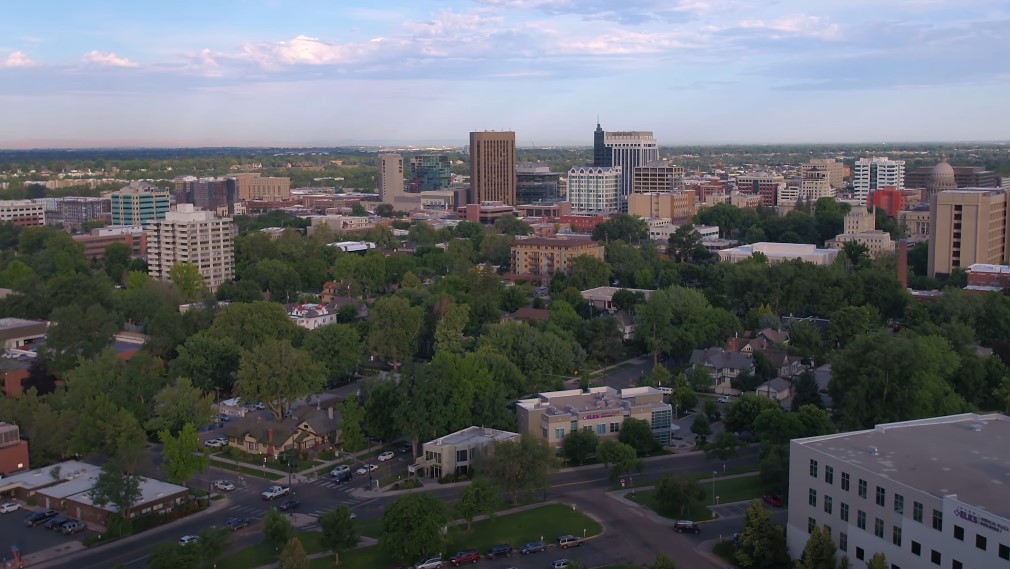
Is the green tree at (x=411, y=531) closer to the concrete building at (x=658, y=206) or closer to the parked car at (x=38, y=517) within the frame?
the parked car at (x=38, y=517)

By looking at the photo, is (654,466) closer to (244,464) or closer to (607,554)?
(607,554)

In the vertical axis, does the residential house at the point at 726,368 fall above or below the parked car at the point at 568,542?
above

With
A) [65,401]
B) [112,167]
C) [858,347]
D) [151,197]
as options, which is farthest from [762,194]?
[112,167]

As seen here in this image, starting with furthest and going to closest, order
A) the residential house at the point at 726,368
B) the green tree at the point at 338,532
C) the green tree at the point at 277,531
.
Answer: the residential house at the point at 726,368 < the green tree at the point at 277,531 < the green tree at the point at 338,532

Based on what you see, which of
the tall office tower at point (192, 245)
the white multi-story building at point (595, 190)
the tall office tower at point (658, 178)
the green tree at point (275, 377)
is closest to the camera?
the green tree at point (275, 377)

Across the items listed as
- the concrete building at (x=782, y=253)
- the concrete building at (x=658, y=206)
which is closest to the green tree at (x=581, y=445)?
the concrete building at (x=782, y=253)

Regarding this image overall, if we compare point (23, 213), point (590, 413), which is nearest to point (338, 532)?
point (590, 413)

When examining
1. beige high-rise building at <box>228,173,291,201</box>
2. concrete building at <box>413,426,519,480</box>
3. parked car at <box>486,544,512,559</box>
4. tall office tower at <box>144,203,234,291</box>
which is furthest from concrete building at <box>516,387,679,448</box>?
beige high-rise building at <box>228,173,291,201</box>
